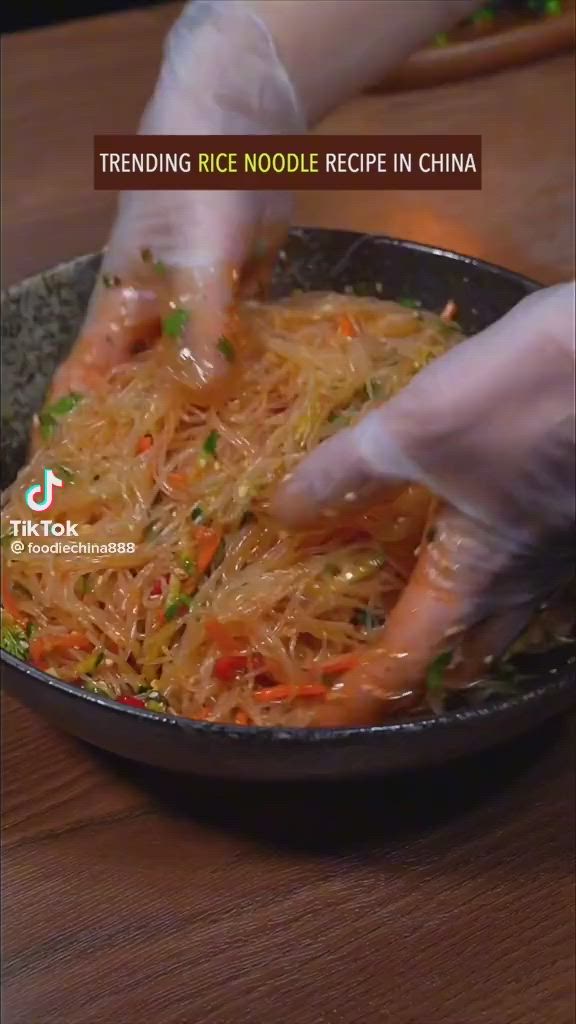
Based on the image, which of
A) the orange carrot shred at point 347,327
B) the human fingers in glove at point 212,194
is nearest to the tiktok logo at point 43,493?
the human fingers in glove at point 212,194

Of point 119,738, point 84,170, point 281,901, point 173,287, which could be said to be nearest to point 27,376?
point 173,287

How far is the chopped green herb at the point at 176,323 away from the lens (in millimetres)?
928

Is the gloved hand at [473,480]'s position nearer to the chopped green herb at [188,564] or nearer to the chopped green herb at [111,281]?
the chopped green herb at [188,564]

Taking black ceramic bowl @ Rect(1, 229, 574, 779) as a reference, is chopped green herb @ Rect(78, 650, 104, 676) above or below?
above

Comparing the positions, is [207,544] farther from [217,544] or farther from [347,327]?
[347,327]

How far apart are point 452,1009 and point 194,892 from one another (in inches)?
8.5

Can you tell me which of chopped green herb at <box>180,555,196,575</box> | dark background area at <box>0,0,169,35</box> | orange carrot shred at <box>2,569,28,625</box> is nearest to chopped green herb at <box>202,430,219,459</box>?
chopped green herb at <box>180,555,196,575</box>

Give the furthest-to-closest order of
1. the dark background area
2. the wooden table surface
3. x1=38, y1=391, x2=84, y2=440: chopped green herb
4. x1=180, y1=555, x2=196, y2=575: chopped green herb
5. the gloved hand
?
the dark background area → x1=38, y1=391, x2=84, y2=440: chopped green herb → x1=180, y1=555, x2=196, y2=575: chopped green herb → the wooden table surface → the gloved hand

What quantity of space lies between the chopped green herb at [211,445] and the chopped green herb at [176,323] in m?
0.10

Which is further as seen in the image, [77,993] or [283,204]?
[283,204]

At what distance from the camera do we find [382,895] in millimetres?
806

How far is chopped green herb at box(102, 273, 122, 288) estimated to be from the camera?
1.01 meters

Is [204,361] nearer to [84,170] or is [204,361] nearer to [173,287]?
[173,287]

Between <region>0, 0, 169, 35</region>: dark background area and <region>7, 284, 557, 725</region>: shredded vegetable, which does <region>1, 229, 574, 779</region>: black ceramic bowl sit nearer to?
<region>7, 284, 557, 725</region>: shredded vegetable
